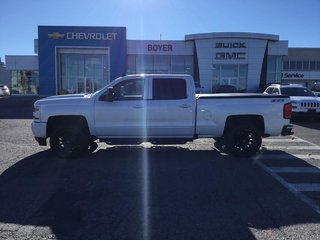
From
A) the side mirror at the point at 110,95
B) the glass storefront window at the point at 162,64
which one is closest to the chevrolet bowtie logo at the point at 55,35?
the glass storefront window at the point at 162,64

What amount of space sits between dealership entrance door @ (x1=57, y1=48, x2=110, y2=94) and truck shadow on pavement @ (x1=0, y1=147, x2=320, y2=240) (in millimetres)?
36259

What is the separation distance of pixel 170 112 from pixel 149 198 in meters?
3.33

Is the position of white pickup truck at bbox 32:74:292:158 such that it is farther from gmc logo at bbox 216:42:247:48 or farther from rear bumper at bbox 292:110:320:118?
gmc logo at bbox 216:42:247:48

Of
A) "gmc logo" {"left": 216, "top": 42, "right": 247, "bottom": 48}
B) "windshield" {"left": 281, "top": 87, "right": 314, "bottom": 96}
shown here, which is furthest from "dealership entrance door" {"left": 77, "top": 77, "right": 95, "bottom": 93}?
"windshield" {"left": 281, "top": 87, "right": 314, "bottom": 96}

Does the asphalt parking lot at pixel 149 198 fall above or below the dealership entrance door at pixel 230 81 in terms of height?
below

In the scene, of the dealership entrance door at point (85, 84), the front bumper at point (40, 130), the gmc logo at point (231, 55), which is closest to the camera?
the front bumper at point (40, 130)

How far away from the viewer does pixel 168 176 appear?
722 cm

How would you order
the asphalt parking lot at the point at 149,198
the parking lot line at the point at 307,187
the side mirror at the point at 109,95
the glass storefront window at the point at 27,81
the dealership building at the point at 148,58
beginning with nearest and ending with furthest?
1. the asphalt parking lot at the point at 149,198
2. the parking lot line at the point at 307,187
3. the side mirror at the point at 109,95
4. the dealership building at the point at 148,58
5. the glass storefront window at the point at 27,81

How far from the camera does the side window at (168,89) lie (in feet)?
29.3

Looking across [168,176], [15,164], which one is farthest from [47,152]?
[168,176]

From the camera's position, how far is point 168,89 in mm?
9000

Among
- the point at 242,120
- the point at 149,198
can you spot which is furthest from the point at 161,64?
the point at 149,198

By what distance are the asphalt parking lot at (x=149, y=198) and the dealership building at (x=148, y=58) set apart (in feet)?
113

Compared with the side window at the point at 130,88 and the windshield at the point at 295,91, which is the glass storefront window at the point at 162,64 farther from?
the side window at the point at 130,88
